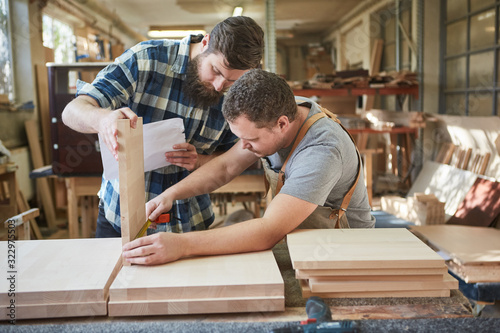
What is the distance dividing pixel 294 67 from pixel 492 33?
33.5 feet

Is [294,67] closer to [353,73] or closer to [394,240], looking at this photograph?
[353,73]

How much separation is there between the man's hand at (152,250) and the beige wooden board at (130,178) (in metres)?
0.04

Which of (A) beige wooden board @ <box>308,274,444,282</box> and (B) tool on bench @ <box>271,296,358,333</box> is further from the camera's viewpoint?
(A) beige wooden board @ <box>308,274,444,282</box>

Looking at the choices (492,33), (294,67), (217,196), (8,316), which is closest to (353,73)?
(492,33)

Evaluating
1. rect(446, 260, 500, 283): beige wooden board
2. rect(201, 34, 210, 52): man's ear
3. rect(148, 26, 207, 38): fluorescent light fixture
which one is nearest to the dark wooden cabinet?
rect(201, 34, 210, 52): man's ear

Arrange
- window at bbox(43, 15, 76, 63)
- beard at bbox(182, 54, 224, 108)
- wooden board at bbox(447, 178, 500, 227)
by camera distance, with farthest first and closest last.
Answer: window at bbox(43, 15, 76, 63) → wooden board at bbox(447, 178, 500, 227) → beard at bbox(182, 54, 224, 108)

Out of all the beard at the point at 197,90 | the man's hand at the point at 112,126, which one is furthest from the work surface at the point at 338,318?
the beard at the point at 197,90

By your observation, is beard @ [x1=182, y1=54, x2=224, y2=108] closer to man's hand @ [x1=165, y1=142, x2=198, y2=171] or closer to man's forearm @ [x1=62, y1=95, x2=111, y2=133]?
man's hand @ [x1=165, y1=142, x2=198, y2=171]

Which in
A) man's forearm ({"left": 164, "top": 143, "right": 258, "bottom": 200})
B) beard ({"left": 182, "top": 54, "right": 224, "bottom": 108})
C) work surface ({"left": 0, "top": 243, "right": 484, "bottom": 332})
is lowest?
work surface ({"left": 0, "top": 243, "right": 484, "bottom": 332})

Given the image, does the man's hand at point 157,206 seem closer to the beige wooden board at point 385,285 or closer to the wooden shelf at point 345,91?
the beige wooden board at point 385,285

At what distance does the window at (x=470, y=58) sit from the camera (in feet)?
17.0

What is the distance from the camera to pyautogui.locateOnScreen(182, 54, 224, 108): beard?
1.87 meters

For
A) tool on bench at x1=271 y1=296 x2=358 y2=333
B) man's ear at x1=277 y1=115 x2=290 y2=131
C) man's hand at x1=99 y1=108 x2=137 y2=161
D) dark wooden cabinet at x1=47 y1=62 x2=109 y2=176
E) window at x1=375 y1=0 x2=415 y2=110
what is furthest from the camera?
window at x1=375 y1=0 x2=415 y2=110

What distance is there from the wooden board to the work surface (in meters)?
3.22
